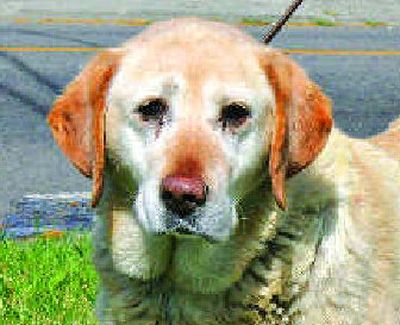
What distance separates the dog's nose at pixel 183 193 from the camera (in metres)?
3.56

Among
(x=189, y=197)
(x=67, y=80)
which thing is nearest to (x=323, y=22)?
(x=67, y=80)

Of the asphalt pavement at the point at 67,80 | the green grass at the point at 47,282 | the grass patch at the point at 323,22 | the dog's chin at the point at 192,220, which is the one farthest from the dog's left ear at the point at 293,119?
the grass patch at the point at 323,22

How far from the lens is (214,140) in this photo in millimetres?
3746

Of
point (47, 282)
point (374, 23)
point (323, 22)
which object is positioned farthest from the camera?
point (374, 23)

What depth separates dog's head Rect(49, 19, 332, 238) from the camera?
3.66 m

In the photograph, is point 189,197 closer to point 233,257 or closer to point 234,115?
point 234,115

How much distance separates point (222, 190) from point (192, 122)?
0.78 feet

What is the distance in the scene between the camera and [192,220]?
3637 millimetres

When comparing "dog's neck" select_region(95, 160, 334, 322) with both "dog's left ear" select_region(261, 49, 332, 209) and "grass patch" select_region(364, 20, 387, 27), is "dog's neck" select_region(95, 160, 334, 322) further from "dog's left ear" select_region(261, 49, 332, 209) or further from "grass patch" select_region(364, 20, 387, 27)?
"grass patch" select_region(364, 20, 387, 27)

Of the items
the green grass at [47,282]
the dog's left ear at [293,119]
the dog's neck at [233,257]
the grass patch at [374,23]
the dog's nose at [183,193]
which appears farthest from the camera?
the grass patch at [374,23]

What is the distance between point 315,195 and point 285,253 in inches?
8.6

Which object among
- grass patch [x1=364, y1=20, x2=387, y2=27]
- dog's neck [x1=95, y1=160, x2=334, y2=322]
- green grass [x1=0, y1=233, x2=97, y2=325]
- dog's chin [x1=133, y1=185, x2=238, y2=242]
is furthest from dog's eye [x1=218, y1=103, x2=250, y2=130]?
grass patch [x1=364, y1=20, x2=387, y2=27]

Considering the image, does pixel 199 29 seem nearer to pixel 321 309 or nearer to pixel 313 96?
pixel 313 96

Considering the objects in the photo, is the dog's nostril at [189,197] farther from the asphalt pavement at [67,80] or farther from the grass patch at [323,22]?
the grass patch at [323,22]
